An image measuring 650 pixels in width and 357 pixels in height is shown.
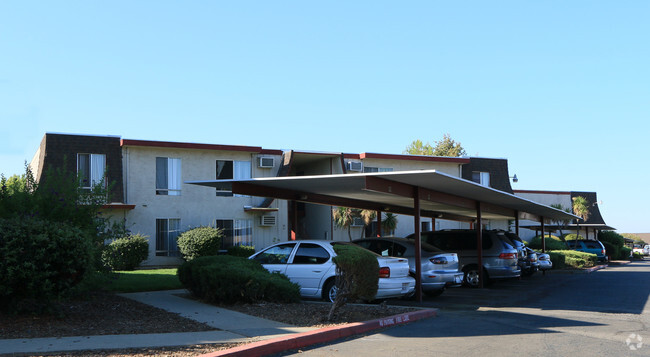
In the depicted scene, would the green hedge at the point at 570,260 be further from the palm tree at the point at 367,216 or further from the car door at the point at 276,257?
the car door at the point at 276,257

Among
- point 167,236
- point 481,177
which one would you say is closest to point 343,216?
point 167,236

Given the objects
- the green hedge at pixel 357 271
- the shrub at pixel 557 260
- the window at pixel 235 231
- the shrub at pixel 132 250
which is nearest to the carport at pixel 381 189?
the green hedge at pixel 357 271

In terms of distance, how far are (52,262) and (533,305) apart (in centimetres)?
1083

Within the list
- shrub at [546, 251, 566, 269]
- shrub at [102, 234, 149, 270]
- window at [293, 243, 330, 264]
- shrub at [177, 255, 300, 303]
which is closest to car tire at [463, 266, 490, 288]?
window at [293, 243, 330, 264]

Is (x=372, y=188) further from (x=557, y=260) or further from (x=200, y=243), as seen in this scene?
(x=557, y=260)

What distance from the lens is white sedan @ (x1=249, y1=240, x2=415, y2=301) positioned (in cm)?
1309

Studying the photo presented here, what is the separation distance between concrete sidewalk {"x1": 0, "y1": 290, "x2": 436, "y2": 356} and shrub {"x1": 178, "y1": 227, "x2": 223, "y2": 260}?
12774 mm

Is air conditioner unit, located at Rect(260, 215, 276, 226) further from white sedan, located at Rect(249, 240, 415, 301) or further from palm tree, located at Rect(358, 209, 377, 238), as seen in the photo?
white sedan, located at Rect(249, 240, 415, 301)

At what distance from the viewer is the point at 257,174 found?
27.8m

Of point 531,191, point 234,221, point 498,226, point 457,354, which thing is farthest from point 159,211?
point 531,191

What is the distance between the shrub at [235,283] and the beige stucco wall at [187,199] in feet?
43.3

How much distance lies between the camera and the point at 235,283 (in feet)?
39.6

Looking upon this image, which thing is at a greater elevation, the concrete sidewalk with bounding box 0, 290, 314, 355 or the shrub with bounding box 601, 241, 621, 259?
the concrete sidewalk with bounding box 0, 290, 314, 355

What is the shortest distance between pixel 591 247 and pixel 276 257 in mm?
32288
